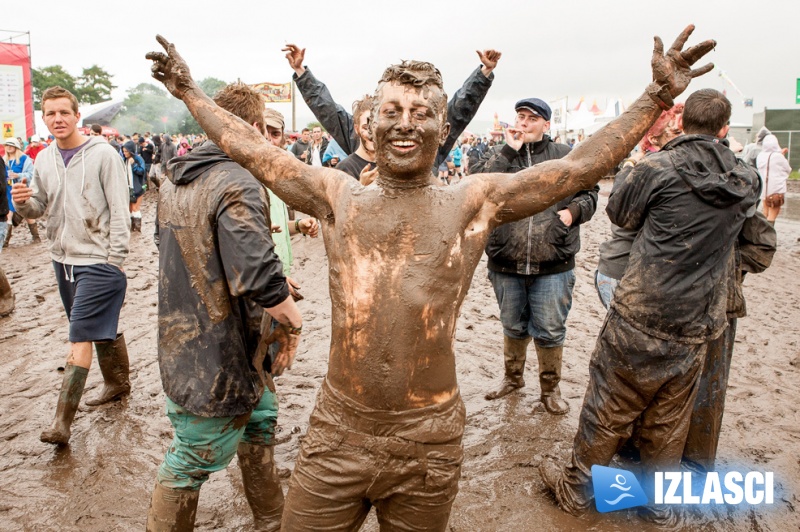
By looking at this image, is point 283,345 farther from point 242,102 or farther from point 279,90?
point 279,90

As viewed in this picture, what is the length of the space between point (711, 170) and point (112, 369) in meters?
4.35

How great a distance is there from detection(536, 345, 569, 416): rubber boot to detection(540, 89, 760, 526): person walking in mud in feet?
3.70

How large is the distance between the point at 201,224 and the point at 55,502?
80.9 inches

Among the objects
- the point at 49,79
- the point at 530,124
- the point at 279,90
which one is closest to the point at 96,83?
the point at 49,79

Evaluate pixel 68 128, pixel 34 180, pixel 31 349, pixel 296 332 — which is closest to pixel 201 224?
pixel 296 332

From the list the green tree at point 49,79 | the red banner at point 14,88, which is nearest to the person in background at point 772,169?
the red banner at point 14,88

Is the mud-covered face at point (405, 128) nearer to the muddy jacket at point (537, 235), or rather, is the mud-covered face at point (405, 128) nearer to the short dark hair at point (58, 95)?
the muddy jacket at point (537, 235)

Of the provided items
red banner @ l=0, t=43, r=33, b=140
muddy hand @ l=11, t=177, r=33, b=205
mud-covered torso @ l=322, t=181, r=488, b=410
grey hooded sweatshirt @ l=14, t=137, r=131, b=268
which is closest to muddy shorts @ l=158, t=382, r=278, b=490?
mud-covered torso @ l=322, t=181, r=488, b=410

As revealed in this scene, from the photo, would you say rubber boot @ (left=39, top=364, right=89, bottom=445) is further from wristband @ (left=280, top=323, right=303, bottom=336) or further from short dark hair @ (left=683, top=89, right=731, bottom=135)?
short dark hair @ (left=683, top=89, right=731, bottom=135)

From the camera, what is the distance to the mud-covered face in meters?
1.92

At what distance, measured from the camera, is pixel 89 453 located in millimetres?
3855

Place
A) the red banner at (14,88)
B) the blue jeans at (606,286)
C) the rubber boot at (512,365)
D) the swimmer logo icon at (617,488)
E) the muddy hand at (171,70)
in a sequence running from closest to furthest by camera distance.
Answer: the muddy hand at (171,70)
the swimmer logo icon at (617,488)
the blue jeans at (606,286)
the rubber boot at (512,365)
the red banner at (14,88)

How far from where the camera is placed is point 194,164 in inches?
104

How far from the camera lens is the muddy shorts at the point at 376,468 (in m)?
1.94
